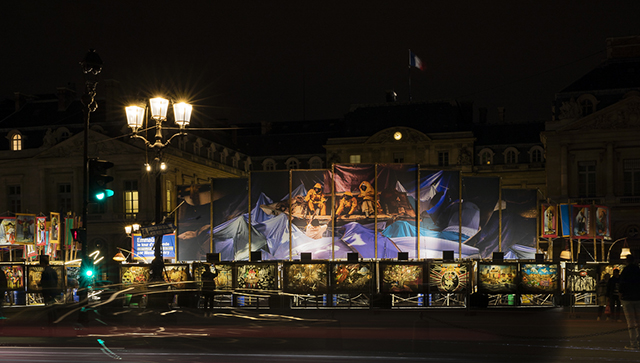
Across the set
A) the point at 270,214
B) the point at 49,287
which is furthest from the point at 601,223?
the point at 49,287

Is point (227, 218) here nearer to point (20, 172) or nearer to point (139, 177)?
point (139, 177)

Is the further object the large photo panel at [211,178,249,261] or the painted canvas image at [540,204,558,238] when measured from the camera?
the painted canvas image at [540,204,558,238]

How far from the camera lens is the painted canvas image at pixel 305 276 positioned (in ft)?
74.6

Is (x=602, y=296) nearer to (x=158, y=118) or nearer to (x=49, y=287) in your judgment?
(x=158, y=118)

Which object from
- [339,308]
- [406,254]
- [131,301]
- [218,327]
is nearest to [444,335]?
[218,327]

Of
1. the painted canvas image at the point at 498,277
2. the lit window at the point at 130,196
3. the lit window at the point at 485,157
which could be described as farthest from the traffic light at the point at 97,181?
the lit window at the point at 485,157

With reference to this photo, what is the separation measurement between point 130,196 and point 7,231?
24.5 meters

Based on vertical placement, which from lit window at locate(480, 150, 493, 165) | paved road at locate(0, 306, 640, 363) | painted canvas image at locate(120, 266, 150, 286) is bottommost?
paved road at locate(0, 306, 640, 363)

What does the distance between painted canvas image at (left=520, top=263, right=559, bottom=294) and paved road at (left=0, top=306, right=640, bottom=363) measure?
6.08m

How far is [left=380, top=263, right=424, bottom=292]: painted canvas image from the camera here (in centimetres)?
2241

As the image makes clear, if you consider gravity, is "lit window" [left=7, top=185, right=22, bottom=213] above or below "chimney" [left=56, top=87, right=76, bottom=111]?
below

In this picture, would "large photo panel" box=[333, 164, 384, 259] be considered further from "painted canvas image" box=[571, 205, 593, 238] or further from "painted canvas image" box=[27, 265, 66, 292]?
"painted canvas image" box=[27, 265, 66, 292]

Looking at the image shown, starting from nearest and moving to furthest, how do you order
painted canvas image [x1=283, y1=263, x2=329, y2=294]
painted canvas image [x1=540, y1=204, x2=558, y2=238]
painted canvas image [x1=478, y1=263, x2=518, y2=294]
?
painted canvas image [x1=283, y1=263, x2=329, y2=294], painted canvas image [x1=478, y1=263, x2=518, y2=294], painted canvas image [x1=540, y1=204, x2=558, y2=238]

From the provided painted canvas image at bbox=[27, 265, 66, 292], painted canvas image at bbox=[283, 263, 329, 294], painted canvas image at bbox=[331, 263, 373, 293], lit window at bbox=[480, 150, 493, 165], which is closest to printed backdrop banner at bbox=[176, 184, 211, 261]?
painted canvas image at bbox=[27, 265, 66, 292]
